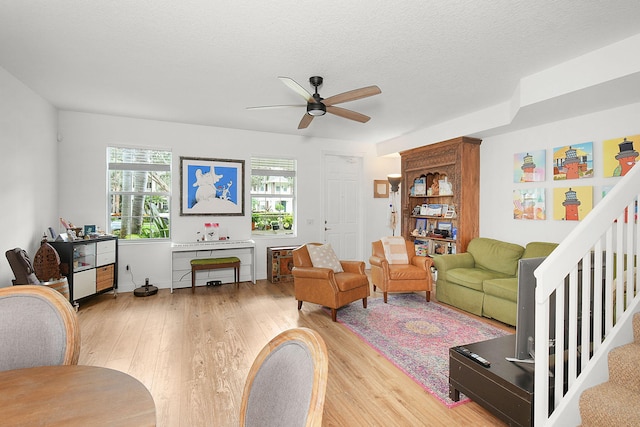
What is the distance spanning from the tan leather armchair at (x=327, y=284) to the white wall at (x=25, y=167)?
3076 millimetres

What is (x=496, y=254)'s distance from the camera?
14.6ft

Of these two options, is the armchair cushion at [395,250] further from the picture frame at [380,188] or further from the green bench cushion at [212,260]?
the green bench cushion at [212,260]

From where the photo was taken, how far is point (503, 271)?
4305mm

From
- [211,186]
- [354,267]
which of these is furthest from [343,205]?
[211,186]

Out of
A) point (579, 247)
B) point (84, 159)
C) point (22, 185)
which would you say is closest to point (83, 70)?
point (22, 185)

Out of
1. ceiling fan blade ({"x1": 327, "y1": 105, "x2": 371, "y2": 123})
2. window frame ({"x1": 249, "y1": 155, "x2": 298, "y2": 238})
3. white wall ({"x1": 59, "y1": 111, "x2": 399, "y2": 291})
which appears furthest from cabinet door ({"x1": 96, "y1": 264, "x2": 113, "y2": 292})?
ceiling fan blade ({"x1": 327, "y1": 105, "x2": 371, "y2": 123})

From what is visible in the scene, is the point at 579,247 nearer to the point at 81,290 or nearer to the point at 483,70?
the point at 483,70

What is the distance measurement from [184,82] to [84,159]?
2.44 metres

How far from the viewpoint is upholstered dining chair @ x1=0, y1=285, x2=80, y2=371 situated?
51.0 inches

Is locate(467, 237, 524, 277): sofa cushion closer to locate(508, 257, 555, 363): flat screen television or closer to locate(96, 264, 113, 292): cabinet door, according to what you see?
locate(508, 257, 555, 363): flat screen television

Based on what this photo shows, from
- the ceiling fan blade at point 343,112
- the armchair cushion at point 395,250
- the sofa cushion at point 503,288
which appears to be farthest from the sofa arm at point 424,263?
the ceiling fan blade at point 343,112

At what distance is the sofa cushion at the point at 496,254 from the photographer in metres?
4.24

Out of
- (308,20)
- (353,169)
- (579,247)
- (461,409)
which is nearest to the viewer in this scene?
(579,247)

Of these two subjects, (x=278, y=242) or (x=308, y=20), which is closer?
(x=308, y=20)
